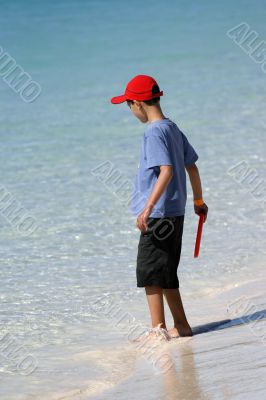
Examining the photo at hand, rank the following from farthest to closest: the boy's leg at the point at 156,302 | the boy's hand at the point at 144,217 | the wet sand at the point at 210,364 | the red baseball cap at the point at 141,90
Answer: the boy's leg at the point at 156,302 < the red baseball cap at the point at 141,90 < the boy's hand at the point at 144,217 < the wet sand at the point at 210,364

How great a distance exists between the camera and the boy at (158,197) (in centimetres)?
454

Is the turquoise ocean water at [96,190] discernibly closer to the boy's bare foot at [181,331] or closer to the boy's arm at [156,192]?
the boy's bare foot at [181,331]

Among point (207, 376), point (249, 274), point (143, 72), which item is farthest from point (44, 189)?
point (143, 72)

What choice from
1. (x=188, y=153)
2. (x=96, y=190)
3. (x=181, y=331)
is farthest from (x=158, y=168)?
(x=96, y=190)

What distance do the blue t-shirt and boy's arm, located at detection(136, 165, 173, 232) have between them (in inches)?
1.5

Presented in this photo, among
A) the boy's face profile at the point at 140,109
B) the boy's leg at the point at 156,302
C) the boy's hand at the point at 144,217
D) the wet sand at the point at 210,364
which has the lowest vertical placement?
the wet sand at the point at 210,364

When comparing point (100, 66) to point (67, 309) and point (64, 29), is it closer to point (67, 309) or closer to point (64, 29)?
point (64, 29)

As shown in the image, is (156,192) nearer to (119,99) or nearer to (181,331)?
(119,99)

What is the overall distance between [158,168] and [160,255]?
0.39 m

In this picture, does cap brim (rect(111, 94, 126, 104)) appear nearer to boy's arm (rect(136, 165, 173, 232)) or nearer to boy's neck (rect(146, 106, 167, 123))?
boy's neck (rect(146, 106, 167, 123))

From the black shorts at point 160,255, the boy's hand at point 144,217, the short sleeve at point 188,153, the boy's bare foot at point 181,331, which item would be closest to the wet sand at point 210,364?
the boy's bare foot at point 181,331

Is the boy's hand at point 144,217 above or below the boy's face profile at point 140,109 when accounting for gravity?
below

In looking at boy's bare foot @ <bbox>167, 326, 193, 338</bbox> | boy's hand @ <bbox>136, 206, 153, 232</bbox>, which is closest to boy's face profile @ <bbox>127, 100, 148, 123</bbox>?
boy's hand @ <bbox>136, 206, 153, 232</bbox>

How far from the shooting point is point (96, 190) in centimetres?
816
